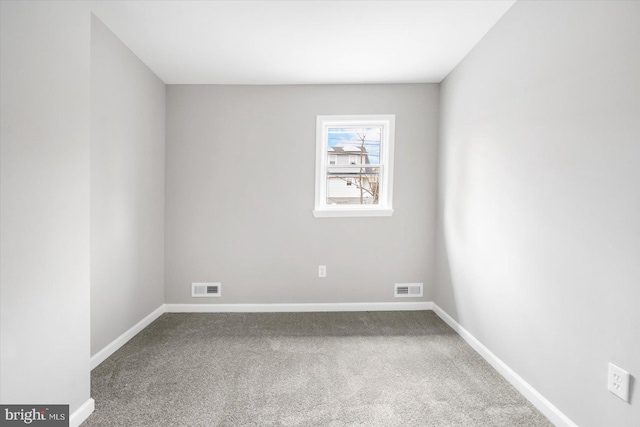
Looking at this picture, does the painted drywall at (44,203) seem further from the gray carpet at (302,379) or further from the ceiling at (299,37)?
the ceiling at (299,37)

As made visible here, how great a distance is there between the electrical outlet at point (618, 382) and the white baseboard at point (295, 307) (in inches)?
86.1

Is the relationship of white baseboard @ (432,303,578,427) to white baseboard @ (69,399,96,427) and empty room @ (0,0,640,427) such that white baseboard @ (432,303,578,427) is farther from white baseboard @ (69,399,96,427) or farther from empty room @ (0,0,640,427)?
white baseboard @ (69,399,96,427)

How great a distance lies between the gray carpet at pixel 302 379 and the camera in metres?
1.85

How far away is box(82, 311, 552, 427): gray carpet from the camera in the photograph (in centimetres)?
185

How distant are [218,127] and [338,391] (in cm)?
278

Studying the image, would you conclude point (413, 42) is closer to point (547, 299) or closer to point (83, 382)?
point (547, 299)

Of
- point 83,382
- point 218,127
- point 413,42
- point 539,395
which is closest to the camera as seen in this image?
point 83,382

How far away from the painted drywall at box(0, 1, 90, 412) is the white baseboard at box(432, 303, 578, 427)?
256 cm

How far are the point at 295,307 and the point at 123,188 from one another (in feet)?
6.68

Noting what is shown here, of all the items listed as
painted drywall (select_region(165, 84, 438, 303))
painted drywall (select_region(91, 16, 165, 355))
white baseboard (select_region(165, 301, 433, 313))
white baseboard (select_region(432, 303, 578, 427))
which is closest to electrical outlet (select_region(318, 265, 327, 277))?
painted drywall (select_region(165, 84, 438, 303))

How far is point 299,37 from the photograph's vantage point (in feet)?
8.45

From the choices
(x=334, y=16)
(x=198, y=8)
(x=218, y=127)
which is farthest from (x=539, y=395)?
(x=218, y=127)

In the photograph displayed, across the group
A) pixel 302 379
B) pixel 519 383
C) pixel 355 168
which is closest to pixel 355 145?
pixel 355 168

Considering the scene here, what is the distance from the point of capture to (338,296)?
365 cm
